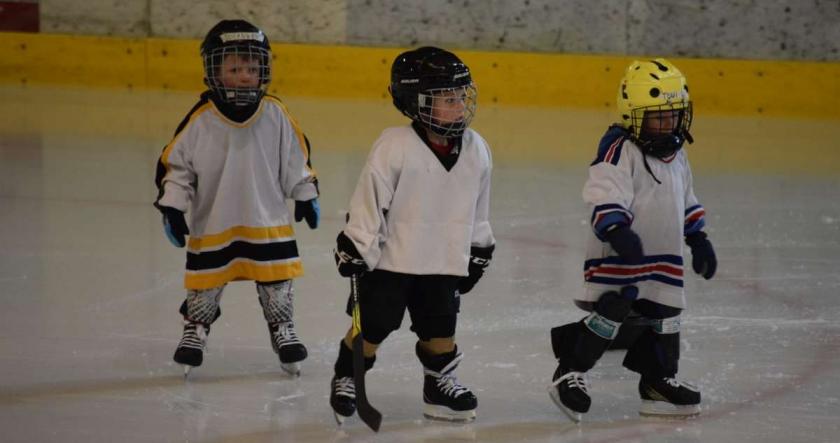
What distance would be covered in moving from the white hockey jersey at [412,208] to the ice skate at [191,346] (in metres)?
A: 0.74

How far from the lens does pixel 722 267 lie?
5.30 metres

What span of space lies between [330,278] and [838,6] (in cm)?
766

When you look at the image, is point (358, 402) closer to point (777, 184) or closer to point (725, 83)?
point (777, 184)

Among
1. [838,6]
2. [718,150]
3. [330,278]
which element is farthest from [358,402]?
[838,6]

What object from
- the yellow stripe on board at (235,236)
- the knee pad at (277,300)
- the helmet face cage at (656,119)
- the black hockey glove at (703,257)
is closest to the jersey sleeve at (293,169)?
the yellow stripe on board at (235,236)

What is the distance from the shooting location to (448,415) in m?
3.36

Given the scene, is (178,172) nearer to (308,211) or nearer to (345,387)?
(308,211)

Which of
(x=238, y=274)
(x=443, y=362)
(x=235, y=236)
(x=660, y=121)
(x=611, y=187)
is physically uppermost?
(x=660, y=121)

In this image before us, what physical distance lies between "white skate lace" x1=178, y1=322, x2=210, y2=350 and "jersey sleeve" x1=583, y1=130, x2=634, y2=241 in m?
1.15

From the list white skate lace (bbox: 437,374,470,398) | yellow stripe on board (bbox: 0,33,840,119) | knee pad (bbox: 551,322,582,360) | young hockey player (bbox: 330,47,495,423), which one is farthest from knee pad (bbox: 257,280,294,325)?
yellow stripe on board (bbox: 0,33,840,119)

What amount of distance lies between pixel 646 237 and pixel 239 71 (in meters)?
1.17

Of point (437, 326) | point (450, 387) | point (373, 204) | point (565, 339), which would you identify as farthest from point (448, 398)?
point (373, 204)

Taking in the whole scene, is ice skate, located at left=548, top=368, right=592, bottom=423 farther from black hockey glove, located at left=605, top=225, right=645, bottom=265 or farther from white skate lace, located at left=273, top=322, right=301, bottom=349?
white skate lace, located at left=273, top=322, right=301, bottom=349

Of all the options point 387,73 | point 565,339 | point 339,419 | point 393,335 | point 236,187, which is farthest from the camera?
point 387,73
